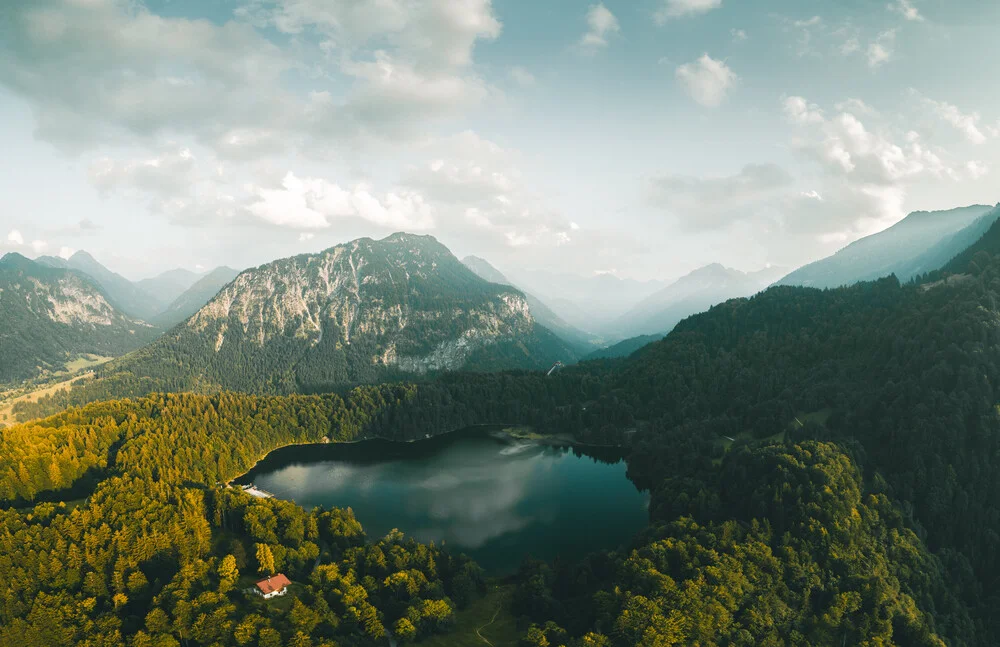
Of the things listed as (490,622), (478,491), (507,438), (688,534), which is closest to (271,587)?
(490,622)

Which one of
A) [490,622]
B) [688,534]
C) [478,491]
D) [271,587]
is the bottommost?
[490,622]

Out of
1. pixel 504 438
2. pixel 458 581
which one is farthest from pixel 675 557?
pixel 504 438

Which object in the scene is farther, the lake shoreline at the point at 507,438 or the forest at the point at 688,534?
the lake shoreline at the point at 507,438

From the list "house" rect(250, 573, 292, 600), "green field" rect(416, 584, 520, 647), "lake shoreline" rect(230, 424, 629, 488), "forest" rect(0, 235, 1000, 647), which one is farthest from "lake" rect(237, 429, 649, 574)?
"house" rect(250, 573, 292, 600)

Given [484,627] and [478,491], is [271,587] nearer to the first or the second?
[484,627]

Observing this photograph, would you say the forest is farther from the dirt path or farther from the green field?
the dirt path

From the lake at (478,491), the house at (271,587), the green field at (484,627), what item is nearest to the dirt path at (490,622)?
the green field at (484,627)

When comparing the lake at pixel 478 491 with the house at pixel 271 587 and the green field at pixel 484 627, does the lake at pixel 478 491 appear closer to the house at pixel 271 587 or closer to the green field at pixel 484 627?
the green field at pixel 484 627
